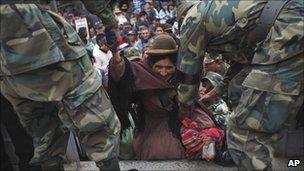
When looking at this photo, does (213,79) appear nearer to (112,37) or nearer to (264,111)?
(112,37)

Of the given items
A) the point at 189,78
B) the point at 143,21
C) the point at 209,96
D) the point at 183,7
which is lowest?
the point at 143,21

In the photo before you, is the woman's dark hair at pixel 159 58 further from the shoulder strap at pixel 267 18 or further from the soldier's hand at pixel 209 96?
the shoulder strap at pixel 267 18

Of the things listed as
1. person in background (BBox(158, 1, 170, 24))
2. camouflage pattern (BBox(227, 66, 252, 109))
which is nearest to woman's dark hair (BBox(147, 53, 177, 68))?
camouflage pattern (BBox(227, 66, 252, 109))

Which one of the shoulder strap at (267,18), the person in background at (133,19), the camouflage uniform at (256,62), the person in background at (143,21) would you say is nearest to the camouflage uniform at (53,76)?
the camouflage uniform at (256,62)

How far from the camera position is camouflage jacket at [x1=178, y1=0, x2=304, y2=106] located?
203 centimetres

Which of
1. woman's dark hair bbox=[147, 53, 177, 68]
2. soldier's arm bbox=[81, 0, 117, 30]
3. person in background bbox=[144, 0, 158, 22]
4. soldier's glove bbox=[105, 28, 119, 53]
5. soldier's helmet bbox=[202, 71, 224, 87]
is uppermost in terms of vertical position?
soldier's arm bbox=[81, 0, 117, 30]

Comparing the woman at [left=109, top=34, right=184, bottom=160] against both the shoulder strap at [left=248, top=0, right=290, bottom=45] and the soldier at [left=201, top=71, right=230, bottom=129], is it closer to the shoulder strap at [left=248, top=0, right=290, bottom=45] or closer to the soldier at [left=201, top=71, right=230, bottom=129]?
the soldier at [left=201, top=71, right=230, bottom=129]

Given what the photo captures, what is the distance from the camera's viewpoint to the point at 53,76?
2219 millimetres

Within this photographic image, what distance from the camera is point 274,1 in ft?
6.92

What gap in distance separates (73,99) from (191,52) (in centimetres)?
75

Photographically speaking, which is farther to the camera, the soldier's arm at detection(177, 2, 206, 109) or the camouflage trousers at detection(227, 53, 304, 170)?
the soldier's arm at detection(177, 2, 206, 109)

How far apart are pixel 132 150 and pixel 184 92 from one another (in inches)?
34.3

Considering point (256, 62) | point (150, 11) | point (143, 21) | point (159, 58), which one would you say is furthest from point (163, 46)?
point (150, 11)

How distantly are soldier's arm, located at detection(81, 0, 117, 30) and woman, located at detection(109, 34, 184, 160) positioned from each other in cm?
58
